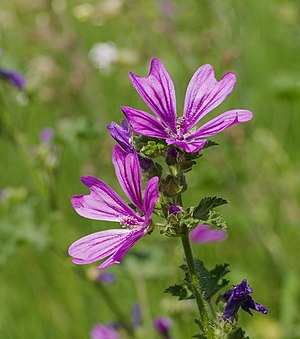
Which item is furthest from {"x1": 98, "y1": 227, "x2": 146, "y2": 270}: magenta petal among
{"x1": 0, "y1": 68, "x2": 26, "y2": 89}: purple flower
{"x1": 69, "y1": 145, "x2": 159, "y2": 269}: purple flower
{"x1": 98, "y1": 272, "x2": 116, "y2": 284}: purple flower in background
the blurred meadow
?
{"x1": 0, "y1": 68, "x2": 26, "y2": 89}: purple flower

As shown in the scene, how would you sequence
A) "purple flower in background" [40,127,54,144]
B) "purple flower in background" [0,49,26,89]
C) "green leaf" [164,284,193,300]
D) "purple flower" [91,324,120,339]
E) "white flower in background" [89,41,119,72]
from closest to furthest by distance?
"green leaf" [164,284,193,300] → "purple flower" [91,324,120,339] → "purple flower in background" [0,49,26,89] → "purple flower in background" [40,127,54,144] → "white flower in background" [89,41,119,72]

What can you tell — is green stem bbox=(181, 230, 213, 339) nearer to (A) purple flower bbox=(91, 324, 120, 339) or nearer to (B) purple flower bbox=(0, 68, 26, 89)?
(A) purple flower bbox=(91, 324, 120, 339)

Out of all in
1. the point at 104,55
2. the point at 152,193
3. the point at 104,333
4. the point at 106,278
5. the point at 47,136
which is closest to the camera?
the point at 152,193

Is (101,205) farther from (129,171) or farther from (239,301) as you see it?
(239,301)

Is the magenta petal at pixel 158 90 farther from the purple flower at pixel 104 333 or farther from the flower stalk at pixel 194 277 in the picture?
the purple flower at pixel 104 333

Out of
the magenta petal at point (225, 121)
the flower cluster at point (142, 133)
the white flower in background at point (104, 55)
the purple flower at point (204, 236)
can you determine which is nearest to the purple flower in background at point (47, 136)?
the purple flower at point (204, 236)

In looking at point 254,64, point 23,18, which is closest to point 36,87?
point 254,64

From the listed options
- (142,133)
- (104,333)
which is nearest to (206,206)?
(142,133)
